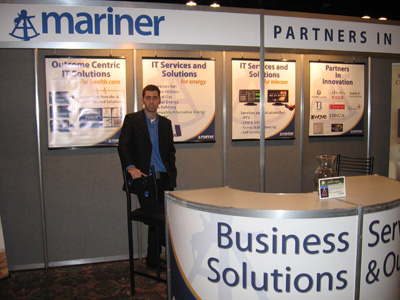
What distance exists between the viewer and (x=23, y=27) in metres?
2.31

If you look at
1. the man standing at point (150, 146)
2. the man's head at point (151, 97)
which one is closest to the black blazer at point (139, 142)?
the man standing at point (150, 146)

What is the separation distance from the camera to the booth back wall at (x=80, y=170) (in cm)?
353

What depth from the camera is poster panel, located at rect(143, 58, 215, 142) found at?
3.79m

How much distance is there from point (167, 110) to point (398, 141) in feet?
10.3

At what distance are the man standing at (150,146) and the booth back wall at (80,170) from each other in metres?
0.43

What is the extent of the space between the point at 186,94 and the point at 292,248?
2.37 m

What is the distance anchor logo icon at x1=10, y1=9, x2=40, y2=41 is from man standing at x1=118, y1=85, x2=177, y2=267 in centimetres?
118

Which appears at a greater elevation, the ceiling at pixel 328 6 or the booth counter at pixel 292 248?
the ceiling at pixel 328 6

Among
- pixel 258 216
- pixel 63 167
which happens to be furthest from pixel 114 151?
pixel 258 216

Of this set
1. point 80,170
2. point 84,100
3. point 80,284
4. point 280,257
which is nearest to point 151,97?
point 84,100

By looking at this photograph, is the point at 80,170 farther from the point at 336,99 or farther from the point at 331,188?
the point at 336,99

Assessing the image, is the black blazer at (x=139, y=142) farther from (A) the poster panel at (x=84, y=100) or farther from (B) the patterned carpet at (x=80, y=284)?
(B) the patterned carpet at (x=80, y=284)

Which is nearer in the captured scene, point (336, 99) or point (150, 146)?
point (150, 146)

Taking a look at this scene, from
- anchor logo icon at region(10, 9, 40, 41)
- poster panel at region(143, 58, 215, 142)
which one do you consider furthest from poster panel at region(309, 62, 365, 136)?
anchor logo icon at region(10, 9, 40, 41)
